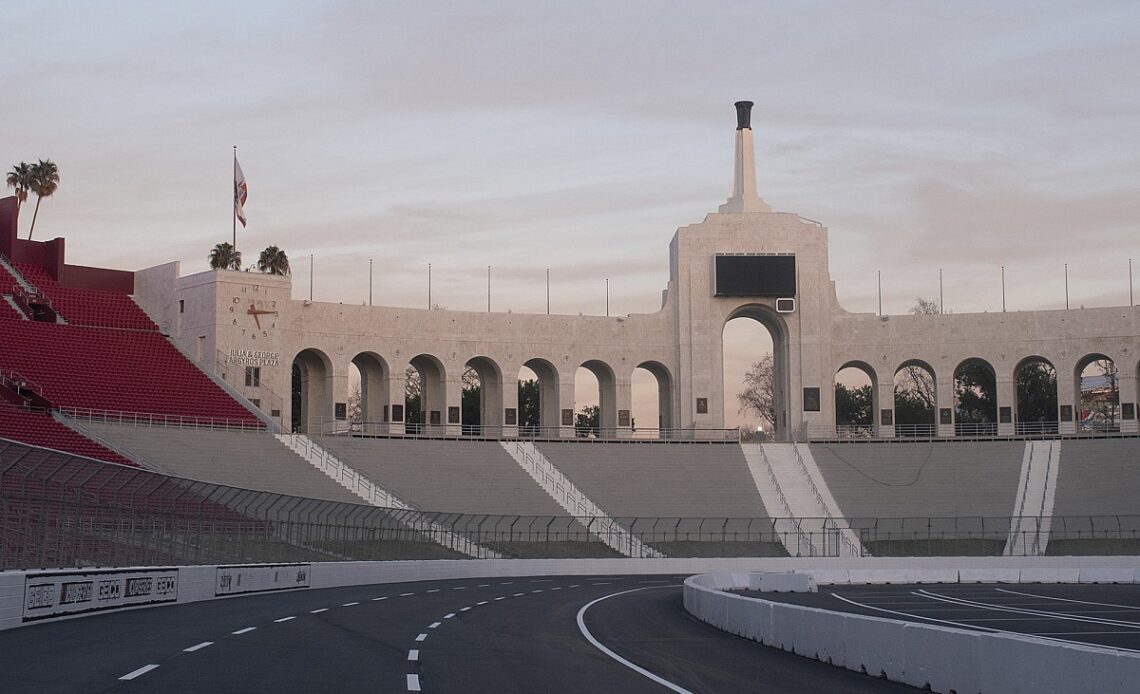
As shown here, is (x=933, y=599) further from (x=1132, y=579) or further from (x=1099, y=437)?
(x=1099, y=437)

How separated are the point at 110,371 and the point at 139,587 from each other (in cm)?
3894

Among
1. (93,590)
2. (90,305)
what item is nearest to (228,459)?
(90,305)

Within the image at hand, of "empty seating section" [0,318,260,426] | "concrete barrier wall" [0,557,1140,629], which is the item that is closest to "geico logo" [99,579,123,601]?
"concrete barrier wall" [0,557,1140,629]

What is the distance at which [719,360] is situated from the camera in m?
82.8

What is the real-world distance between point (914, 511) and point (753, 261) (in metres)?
19.1

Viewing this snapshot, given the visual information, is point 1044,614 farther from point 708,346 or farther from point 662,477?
point 708,346

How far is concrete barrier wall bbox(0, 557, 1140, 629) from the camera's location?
37250 millimetres

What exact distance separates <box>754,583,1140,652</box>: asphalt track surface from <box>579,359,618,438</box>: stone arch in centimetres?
3461

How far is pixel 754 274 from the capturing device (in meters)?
82.5

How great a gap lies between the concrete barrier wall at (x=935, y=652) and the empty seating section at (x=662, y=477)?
41.0 metres

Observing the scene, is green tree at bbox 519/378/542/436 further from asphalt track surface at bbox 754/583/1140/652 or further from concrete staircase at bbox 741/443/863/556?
asphalt track surface at bbox 754/583/1140/652

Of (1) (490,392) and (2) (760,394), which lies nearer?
(1) (490,392)

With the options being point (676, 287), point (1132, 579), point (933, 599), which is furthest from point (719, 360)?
point (933, 599)

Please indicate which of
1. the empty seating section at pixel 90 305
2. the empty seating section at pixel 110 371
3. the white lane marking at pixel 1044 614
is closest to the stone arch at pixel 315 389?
the empty seating section at pixel 110 371
